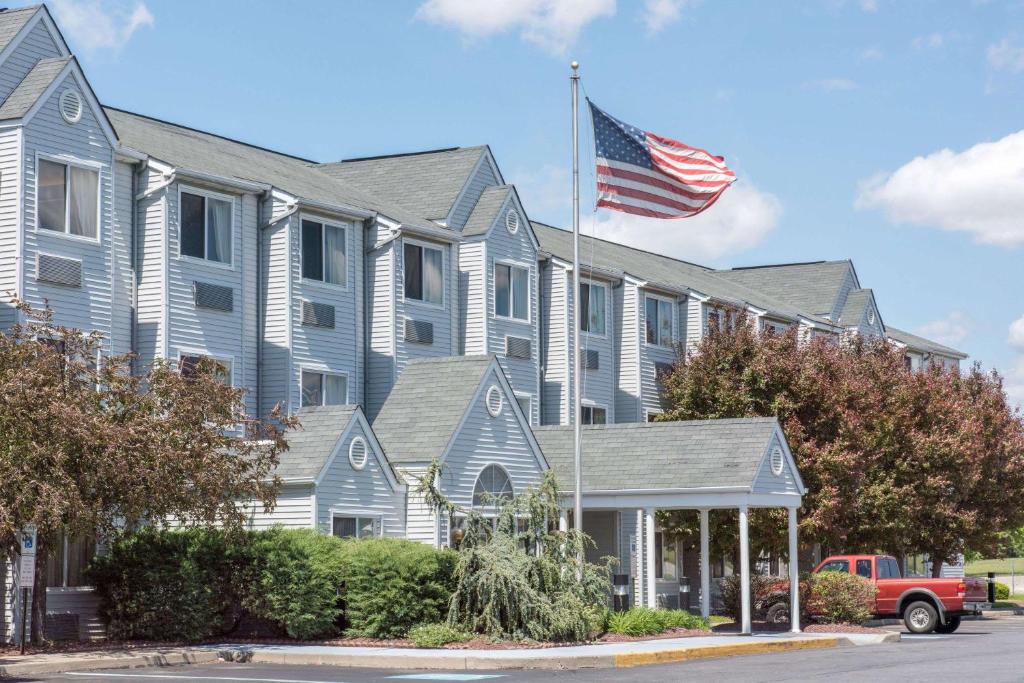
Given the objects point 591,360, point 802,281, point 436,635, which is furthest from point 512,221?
point 802,281

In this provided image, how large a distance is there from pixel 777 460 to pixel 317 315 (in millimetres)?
11005

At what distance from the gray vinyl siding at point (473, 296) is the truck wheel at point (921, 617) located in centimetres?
1239

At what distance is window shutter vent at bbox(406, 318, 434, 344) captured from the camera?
36906 millimetres

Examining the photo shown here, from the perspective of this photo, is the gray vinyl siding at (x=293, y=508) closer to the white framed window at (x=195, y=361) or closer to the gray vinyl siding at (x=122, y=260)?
the white framed window at (x=195, y=361)

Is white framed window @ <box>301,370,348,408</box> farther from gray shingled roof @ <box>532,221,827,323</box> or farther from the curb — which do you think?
the curb

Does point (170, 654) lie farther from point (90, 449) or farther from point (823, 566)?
point (823, 566)

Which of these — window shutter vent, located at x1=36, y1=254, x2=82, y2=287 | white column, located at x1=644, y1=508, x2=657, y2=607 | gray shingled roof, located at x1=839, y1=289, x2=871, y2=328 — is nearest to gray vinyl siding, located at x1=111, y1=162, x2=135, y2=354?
window shutter vent, located at x1=36, y1=254, x2=82, y2=287

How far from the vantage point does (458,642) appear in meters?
25.2

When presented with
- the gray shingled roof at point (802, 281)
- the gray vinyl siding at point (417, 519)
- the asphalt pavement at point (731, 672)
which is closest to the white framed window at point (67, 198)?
the gray vinyl siding at point (417, 519)

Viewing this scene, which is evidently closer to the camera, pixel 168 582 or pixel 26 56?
pixel 168 582

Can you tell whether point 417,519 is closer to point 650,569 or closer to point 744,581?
point 650,569

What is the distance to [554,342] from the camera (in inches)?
1710

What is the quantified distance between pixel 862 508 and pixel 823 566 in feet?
17.7

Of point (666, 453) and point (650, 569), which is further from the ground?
point (666, 453)
